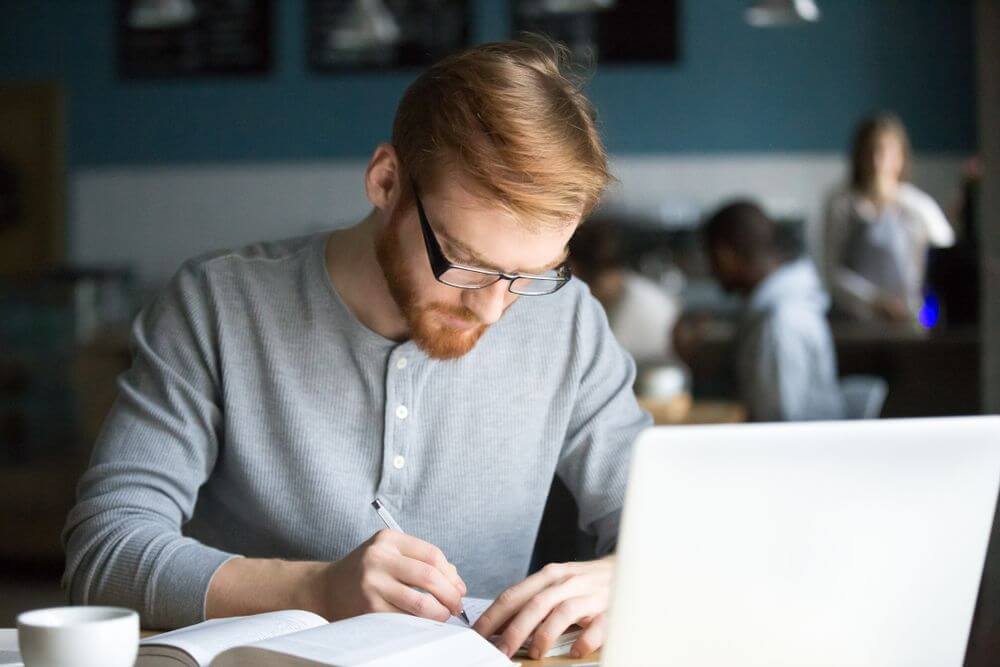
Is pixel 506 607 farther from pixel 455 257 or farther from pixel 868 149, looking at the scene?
pixel 868 149

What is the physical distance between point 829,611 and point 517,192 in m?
0.53

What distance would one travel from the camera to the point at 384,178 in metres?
1.36

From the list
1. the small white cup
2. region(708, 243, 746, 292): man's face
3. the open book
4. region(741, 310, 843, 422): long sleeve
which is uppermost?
the small white cup

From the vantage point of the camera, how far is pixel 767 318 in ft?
11.3

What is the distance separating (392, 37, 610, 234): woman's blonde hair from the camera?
1206 millimetres

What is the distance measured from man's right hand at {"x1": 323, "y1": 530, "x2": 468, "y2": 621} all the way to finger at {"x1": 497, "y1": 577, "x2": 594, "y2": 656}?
0.06 meters

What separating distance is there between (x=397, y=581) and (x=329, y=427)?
0.38 m

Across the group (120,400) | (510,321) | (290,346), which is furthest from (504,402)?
(120,400)

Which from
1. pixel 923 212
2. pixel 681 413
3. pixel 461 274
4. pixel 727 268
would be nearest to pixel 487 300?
pixel 461 274

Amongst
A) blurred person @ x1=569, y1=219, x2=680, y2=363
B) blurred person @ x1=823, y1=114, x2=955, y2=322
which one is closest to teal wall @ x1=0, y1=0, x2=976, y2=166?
blurred person @ x1=823, y1=114, x2=955, y2=322

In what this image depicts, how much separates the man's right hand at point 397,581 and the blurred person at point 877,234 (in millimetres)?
3803

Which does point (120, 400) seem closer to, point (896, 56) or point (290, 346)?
point (290, 346)

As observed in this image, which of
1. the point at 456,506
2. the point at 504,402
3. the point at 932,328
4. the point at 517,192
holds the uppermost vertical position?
the point at 517,192

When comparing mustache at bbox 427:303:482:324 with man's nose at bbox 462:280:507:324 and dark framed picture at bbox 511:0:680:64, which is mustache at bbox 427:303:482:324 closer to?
man's nose at bbox 462:280:507:324
